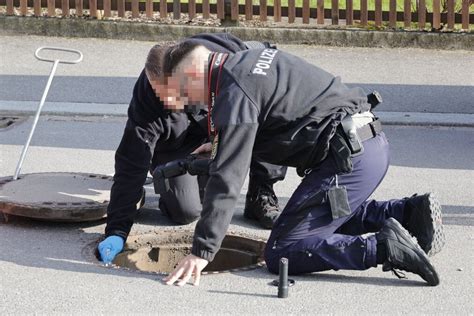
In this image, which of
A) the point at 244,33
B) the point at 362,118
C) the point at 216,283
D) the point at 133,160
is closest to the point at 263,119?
the point at 362,118

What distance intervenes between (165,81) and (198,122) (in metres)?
1.41

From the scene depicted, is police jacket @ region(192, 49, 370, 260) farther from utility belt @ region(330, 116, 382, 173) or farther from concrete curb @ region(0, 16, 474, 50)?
concrete curb @ region(0, 16, 474, 50)

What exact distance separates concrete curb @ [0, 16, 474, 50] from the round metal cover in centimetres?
544

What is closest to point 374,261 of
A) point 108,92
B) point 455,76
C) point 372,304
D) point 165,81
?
point 372,304

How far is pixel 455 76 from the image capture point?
1053 centimetres

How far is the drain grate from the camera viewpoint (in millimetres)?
8601

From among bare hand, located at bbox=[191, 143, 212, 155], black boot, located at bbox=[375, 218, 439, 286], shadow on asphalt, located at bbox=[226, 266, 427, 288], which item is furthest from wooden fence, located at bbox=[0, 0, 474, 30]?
black boot, located at bbox=[375, 218, 439, 286]

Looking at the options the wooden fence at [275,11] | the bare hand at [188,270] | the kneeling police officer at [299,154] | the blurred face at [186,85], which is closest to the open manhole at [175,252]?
the kneeling police officer at [299,154]

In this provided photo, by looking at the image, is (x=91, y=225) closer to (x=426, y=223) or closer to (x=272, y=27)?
(x=426, y=223)

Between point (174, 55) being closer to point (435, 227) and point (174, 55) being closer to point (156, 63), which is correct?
point (156, 63)

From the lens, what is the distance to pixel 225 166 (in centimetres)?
467

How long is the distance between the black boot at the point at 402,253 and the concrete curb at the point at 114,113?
395 cm

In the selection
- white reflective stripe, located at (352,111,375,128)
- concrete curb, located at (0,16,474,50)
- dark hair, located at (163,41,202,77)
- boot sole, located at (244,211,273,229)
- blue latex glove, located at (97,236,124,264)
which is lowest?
concrete curb, located at (0,16,474,50)

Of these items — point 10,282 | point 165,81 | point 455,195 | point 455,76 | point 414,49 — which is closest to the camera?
point 165,81
